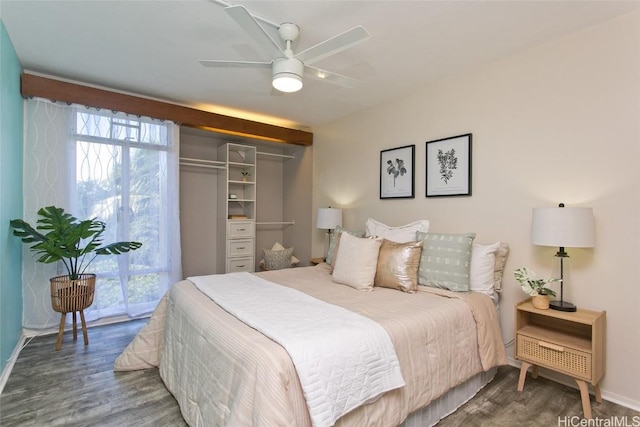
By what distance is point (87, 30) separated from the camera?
88.6 inches

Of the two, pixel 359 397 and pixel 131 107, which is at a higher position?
pixel 131 107

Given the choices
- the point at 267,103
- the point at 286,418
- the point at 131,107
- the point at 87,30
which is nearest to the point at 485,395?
the point at 286,418

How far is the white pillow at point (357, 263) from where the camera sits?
2.48m

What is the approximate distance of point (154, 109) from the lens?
3.41 meters

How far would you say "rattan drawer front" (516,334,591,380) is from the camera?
1896mm

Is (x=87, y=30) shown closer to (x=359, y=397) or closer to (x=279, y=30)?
(x=279, y=30)

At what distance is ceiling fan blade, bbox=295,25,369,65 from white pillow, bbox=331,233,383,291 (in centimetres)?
146

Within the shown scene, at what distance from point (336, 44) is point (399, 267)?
1.63m

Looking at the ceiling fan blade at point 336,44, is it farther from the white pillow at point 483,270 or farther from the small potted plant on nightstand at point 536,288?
the small potted plant on nightstand at point 536,288

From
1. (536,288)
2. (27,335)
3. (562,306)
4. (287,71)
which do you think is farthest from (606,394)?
(27,335)

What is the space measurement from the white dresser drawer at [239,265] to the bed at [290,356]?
5.39 feet

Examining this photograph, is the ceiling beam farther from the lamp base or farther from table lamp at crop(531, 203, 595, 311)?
the lamp base

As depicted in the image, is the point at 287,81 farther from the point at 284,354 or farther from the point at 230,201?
the point at 230,201

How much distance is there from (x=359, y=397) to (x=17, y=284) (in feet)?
10.3
